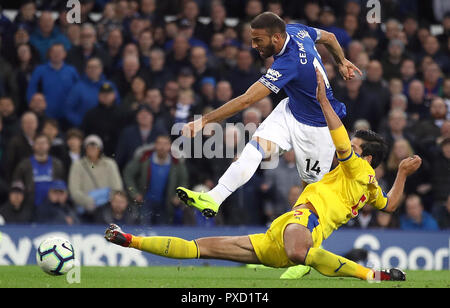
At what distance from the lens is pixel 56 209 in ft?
40.7

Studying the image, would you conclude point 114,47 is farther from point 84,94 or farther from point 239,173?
point 239,173

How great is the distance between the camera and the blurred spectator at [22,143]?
506 inches

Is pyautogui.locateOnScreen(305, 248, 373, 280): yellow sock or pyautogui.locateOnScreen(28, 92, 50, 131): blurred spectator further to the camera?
pyautogui.locateOnScreen(28, 92, 50, 131): blurred spectator

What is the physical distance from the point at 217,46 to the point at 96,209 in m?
3.87

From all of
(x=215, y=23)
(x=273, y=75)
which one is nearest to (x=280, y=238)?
(x=273, y=75)

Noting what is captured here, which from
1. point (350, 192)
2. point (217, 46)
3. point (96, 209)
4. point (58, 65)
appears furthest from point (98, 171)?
point (350, 192)

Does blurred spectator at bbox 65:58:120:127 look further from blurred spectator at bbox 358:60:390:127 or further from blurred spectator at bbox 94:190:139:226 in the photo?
blurred spectator at bbox 358:60:390:127

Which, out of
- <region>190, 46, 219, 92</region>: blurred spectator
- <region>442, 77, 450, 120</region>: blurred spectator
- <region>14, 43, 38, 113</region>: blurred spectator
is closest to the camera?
<region>14, 43, 38, 113</region>: blurred spectator

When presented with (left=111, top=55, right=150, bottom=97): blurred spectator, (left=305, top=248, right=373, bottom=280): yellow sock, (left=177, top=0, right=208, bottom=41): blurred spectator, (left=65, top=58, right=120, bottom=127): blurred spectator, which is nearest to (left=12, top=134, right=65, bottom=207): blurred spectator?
(left=65, top=58, right=120, bottom=127): blurred spectator

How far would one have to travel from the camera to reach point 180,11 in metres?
15.8

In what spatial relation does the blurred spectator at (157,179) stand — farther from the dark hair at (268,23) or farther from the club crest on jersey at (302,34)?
the dark hair at (268,23)

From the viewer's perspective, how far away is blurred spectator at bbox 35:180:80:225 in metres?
12.4

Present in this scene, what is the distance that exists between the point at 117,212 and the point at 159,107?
77.7 inches

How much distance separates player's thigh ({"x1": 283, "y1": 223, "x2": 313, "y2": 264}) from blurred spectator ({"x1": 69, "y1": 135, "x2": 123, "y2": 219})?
520 cm
